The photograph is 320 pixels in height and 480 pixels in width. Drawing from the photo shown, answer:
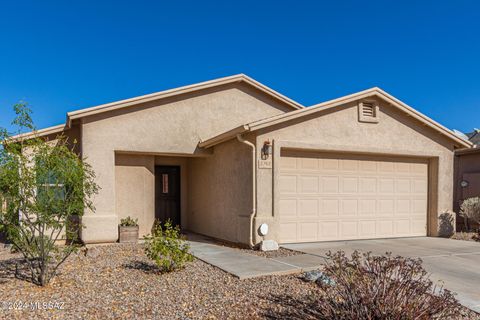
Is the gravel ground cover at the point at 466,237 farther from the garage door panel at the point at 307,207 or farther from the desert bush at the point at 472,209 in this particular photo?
the garage door panel at the point at 307,207

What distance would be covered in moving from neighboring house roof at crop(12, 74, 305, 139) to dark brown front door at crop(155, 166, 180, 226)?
9.34 feet

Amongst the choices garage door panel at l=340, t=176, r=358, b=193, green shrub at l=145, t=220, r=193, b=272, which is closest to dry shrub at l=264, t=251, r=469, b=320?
green shrub at l=145, t=220, r=193, b=272

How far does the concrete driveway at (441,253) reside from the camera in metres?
5.53

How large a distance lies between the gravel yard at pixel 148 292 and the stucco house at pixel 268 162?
284 cm

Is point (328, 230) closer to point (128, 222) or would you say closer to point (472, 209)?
point (472, 209)

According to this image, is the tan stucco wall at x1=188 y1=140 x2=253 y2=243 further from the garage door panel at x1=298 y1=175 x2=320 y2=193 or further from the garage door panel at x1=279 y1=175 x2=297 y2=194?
the garage door panel at x1=298 y1=175 x2=320 y2=193

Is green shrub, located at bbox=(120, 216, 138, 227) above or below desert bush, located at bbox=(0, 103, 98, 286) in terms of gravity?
below

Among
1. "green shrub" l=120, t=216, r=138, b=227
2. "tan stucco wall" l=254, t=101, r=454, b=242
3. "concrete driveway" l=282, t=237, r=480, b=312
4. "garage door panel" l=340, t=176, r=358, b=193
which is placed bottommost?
"concrete driveway" l=282, t=237, r=480, b=312

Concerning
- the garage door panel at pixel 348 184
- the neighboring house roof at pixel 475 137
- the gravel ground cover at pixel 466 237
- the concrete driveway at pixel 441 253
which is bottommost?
the gravel ground cover at pixel 466 237

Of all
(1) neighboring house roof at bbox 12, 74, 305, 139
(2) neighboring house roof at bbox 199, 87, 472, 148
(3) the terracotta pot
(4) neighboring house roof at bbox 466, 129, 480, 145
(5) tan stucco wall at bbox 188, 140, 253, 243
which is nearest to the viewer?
(2) neighboring house roof at bbox 199, 87, 472, 148

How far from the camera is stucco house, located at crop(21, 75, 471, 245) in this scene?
8.99 meters

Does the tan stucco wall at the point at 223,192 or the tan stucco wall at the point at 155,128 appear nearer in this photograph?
the tan stucco wall at the point at 223,192

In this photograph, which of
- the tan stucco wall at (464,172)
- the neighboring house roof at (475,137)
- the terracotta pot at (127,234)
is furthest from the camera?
the neighboring house roof at (475,137)

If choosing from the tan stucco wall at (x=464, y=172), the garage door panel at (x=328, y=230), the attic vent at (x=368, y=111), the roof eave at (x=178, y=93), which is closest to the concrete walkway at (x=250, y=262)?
the garage door panel at (x=328, y=230)
